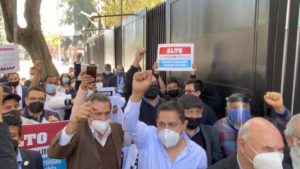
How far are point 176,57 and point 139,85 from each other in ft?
10.8

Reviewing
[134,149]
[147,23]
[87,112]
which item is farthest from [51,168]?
[147,23]

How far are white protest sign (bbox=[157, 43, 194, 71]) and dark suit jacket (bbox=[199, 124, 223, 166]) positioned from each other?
251 cm

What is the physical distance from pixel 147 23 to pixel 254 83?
7.17 metres

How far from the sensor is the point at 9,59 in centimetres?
695

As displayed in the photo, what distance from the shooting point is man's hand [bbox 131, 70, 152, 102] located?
3.27 metres

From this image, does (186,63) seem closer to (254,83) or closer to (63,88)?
(254,83)

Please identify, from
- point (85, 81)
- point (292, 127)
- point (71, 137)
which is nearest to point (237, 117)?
point (292, 127)

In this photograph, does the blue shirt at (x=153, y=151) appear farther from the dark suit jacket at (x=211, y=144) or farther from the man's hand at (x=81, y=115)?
the dark suit jacket at (x=211, y=144)

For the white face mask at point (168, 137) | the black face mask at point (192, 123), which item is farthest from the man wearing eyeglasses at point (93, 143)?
the black face mask at point (192, 123)

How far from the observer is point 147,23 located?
12.1 meters

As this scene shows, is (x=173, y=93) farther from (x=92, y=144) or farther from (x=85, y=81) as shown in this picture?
(x=92, y=144)

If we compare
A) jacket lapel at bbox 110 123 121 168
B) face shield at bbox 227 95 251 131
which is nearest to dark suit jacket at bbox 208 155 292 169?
jacket lapel at bbox 110 123 121 168

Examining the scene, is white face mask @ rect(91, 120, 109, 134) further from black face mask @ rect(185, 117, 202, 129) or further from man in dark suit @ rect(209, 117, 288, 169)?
man in dark suit @ rect(209, 117, 288, 169)

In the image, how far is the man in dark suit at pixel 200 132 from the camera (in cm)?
379
